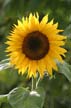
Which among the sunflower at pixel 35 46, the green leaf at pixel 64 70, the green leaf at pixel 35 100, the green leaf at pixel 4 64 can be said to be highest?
the sunflower at pixel 35 46

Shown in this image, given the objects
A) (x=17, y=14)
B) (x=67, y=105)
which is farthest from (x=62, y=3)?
(x=67, y=105)

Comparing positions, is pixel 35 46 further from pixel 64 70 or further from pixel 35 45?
pixel 64 70

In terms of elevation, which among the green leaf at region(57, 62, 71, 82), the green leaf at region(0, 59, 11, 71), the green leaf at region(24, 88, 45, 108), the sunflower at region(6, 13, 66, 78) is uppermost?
the sunflower at region(6, 13, 66, 78)

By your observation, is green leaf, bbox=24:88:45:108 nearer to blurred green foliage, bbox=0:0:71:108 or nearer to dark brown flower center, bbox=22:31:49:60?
blurred green foliage, bbox=0:0:71:108

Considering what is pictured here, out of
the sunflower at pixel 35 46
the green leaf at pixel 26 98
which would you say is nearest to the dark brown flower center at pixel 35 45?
the sunflower at pixel 35 46

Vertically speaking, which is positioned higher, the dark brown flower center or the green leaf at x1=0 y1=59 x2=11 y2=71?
the dark brown flower center

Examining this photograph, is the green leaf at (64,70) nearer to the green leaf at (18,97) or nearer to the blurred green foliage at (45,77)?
the blurred green foliage at (45,77)

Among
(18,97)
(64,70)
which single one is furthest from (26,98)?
(64,70)

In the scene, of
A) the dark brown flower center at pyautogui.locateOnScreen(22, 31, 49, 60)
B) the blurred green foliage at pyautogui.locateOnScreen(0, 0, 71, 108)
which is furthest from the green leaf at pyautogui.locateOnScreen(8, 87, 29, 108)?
the dark brown flower center at pyautogui.locateOnScreen(22, 31, 49, 60)
